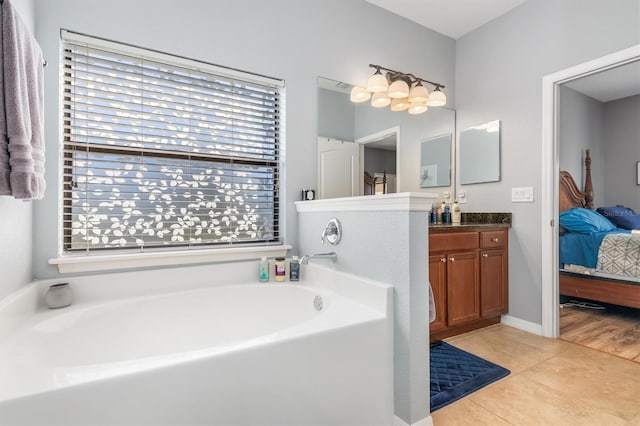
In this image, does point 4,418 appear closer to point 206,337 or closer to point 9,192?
point 9,192

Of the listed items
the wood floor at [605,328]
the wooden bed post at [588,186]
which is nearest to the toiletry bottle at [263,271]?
the wood floor at [605,328]

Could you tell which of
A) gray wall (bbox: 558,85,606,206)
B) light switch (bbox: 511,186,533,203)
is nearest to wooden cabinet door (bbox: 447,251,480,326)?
light switch (bbox: 511,186,533,203)

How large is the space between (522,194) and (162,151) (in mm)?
2705

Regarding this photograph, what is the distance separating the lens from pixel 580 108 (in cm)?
419

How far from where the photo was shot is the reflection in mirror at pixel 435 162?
2.92m

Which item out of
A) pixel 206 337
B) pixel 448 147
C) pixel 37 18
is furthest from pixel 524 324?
pixel 37 18

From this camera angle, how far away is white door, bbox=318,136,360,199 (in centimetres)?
235

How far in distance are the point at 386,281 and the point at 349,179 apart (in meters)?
1.12

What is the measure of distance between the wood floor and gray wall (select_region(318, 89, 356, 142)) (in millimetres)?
2298

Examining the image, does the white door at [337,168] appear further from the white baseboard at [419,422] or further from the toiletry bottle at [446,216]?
the white baseboard at [419,422]

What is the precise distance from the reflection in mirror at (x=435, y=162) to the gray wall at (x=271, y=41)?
2.05 ft

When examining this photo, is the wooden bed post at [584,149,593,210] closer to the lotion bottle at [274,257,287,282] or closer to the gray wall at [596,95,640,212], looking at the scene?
the gray wall at [596,95,640,212]

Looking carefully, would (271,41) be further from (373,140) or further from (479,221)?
(479,221)

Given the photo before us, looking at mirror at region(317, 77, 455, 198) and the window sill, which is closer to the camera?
the window sill
